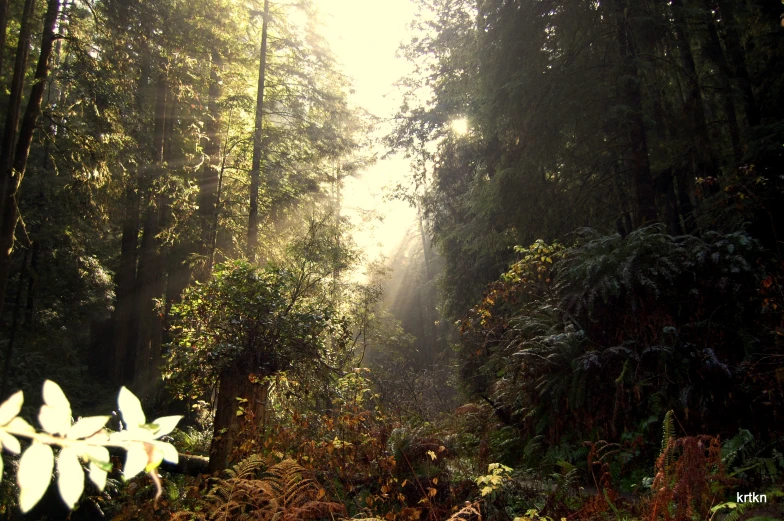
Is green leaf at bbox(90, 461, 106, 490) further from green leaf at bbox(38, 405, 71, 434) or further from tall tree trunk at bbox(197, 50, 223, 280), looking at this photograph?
tall tree trunk at bbox(197, 50, 223, 280)

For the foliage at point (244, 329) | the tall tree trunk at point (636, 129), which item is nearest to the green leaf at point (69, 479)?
the foliage at point (244, 329)

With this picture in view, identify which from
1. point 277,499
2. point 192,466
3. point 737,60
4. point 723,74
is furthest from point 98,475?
point 737,60

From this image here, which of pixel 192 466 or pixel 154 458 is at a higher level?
pixel 154 458

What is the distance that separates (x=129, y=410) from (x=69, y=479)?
0.34 feet

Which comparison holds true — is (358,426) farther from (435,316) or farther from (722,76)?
(435,316)

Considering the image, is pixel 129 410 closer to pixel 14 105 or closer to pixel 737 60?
pixel 14 105

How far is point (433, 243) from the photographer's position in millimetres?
16578

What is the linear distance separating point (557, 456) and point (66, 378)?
16088 mm

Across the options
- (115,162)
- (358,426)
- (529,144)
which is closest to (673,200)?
(529,144)

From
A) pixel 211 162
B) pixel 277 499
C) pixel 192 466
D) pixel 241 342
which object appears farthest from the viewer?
pixel 211 162

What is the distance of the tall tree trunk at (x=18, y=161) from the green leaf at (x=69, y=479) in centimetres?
866

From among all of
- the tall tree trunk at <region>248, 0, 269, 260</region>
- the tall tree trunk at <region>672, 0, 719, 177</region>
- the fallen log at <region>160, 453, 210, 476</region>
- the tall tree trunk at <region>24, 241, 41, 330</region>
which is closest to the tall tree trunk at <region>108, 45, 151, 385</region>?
the tall tree trunk at <region>24, 241, 41, 330</region>

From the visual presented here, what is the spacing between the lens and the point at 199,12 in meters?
14.2

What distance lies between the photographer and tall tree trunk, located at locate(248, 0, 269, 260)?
1487cm
